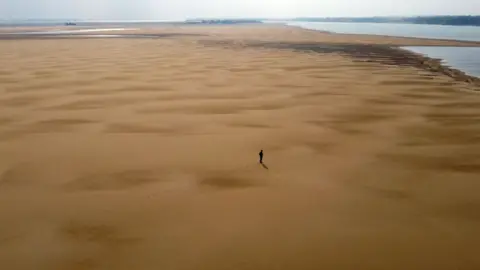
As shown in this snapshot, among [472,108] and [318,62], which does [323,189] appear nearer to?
[472,108]

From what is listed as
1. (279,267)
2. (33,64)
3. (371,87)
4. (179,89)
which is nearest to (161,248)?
(279,267)

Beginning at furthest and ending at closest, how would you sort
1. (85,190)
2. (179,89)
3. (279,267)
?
(179,89) < (85,190) < (279,267)

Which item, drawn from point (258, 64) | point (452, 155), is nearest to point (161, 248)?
point (452, 155)

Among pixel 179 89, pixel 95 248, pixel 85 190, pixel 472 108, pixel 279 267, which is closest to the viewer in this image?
pixel 279 267

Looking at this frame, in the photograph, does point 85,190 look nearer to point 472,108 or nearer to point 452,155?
point 452,155

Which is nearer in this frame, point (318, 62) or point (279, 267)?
point (279, 267)

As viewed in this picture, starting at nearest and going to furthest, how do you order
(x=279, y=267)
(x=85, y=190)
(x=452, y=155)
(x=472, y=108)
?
1. (x=279, y=267)
2. (x=85, y=190)
3. (x=452, y=155)
4. (x=472, y=108)
